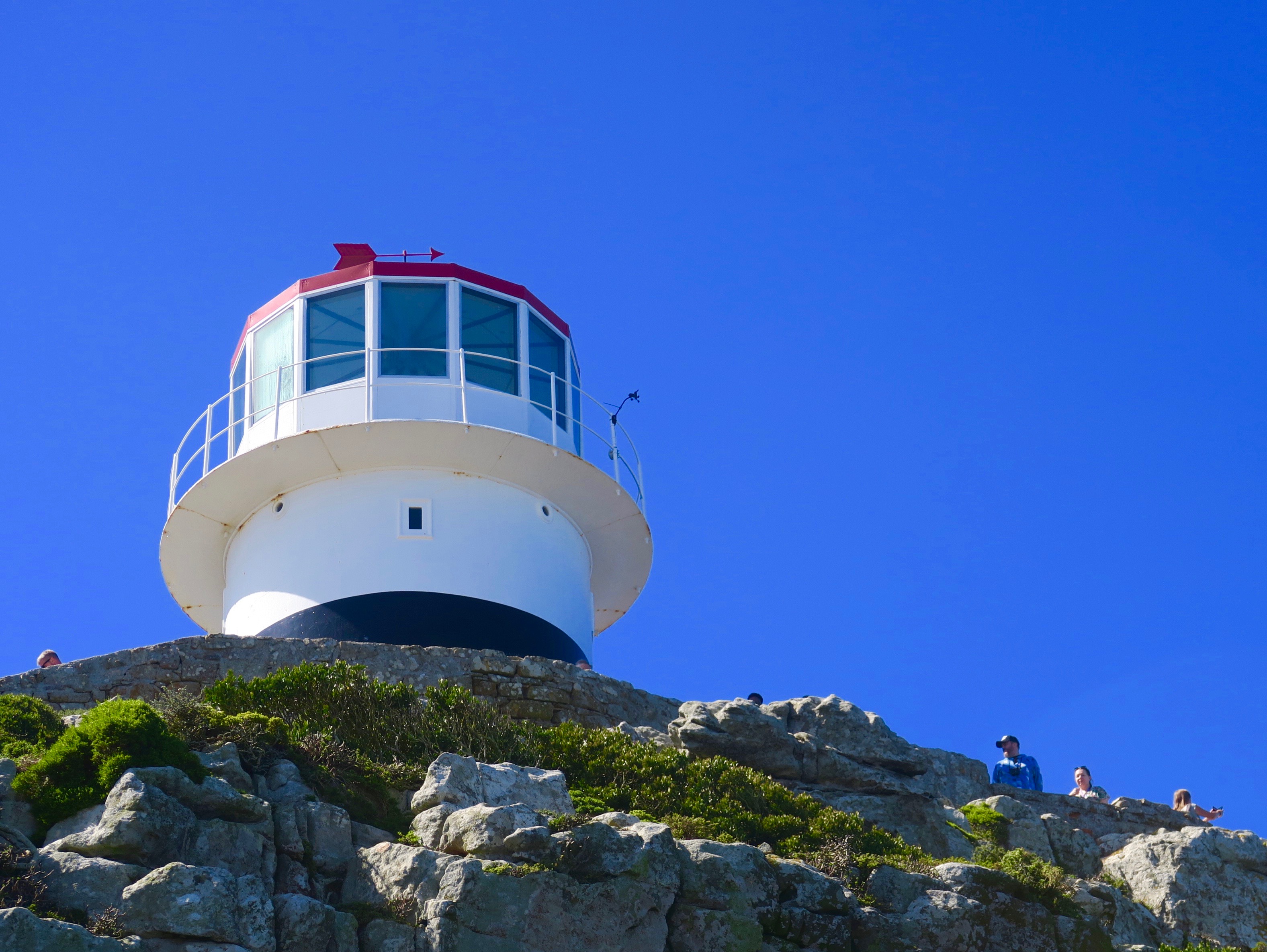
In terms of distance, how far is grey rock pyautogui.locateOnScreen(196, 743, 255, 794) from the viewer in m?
10.7

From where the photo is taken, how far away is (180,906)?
882 cm

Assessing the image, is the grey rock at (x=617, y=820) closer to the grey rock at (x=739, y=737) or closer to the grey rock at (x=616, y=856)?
the grey rock at (x=616, y=856)

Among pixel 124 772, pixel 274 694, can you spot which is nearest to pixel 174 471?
pixel 274 694

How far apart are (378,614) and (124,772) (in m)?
7.00

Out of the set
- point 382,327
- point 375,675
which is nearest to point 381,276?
point 382,327

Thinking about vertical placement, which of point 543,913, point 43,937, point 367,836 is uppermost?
point 367,836

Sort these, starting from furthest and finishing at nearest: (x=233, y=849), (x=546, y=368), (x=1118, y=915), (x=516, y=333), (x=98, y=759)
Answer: (x=546, y=368) → (x=516, y=333) → (x=1118, y=915) → (x=98, y=759) → (x=233, y=849)

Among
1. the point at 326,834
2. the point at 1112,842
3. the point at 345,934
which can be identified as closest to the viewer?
the point at 345,934

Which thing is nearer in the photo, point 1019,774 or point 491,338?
point 1019,774

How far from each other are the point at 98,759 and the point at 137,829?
89 cm

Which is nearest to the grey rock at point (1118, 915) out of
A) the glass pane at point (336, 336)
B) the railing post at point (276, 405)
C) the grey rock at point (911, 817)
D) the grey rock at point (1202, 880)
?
the grey rock at point (1202, 880)

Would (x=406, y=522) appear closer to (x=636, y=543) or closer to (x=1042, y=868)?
(x=636, y=543)

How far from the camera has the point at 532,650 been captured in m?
17.3

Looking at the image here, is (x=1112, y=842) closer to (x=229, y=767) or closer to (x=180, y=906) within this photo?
(x=229, y=767)
